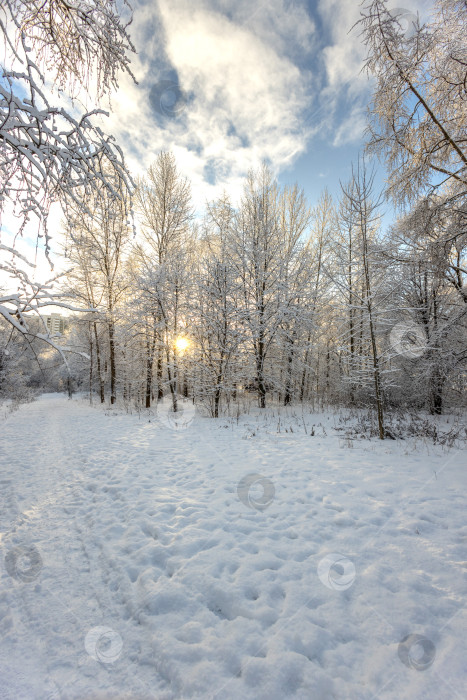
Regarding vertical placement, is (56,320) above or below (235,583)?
above

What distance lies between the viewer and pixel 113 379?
1505 cm

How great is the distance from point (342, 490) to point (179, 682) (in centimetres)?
308

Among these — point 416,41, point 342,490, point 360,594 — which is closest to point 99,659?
point 360,594

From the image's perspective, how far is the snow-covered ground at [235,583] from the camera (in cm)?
159

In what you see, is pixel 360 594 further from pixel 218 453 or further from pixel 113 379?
pixel 113 379
